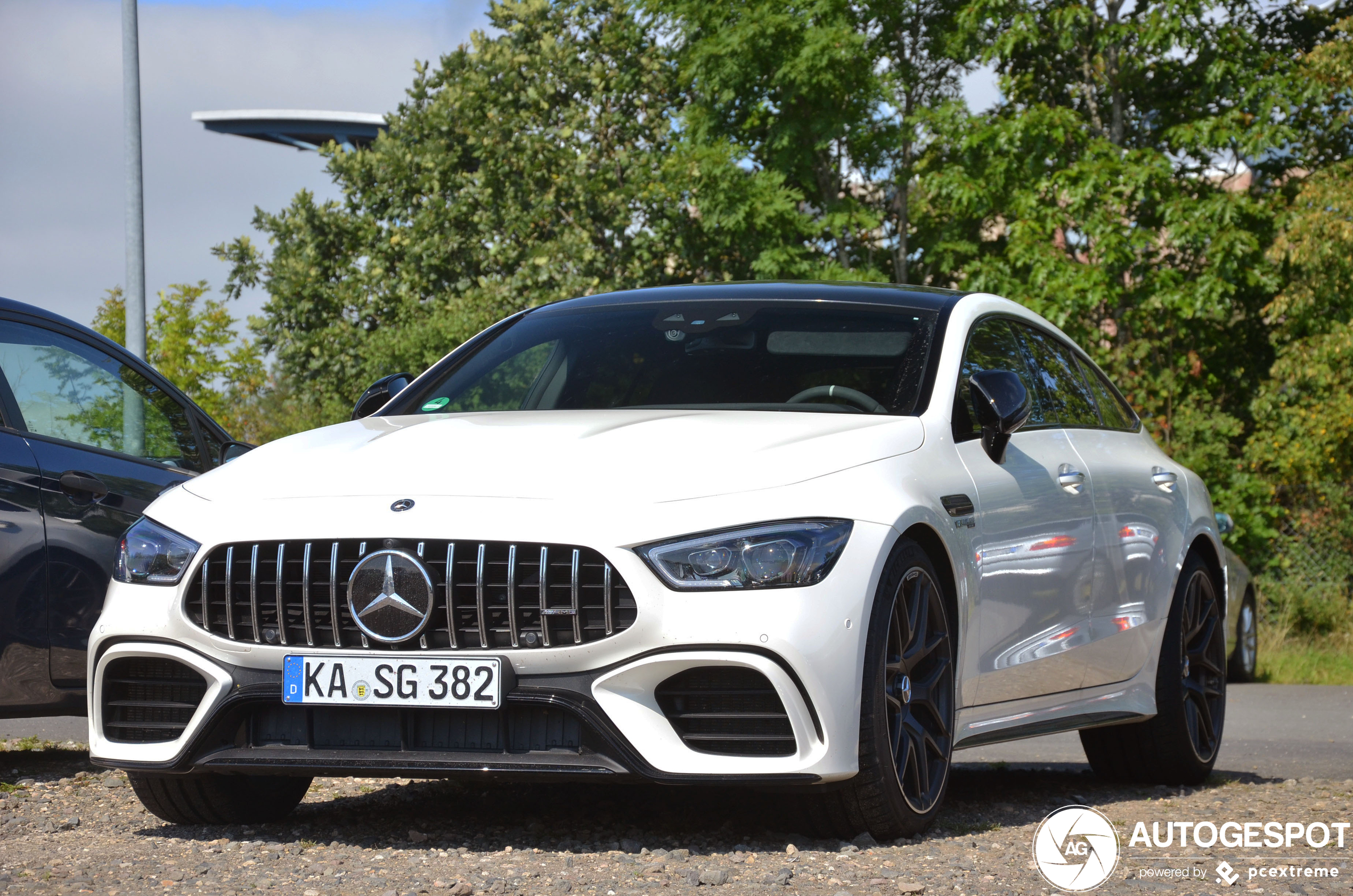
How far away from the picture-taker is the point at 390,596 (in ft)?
13.3

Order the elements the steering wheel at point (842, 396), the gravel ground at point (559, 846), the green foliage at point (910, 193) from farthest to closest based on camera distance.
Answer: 1. the green foliage at point (910, 193)
2. the steering wheel at point (842, 396)
3. the gravel ground at point (559, 846)

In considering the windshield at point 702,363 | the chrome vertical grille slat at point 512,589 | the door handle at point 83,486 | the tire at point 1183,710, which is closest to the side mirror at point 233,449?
the door handle at point 83,486

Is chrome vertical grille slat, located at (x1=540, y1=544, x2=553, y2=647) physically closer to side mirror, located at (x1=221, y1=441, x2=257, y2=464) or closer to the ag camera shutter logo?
the ag camera shutter logo

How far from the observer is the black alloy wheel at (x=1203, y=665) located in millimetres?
6410

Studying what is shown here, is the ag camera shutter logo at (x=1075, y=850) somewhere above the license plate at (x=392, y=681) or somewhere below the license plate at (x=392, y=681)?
below

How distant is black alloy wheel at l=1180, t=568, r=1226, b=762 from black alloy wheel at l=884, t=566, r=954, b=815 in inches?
80.8

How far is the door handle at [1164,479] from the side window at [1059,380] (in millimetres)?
295

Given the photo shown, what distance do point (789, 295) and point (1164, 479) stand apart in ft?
5.98

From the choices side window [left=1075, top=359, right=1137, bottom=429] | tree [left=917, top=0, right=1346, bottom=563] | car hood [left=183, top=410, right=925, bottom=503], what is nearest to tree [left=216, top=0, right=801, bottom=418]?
tree [left=917, top=0, right=1346, bottom=563]

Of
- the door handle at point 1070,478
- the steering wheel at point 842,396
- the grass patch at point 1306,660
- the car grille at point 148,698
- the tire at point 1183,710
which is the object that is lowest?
the grass patch at point 1306,660

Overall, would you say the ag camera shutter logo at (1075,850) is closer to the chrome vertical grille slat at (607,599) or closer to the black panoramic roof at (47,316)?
the chrome vertical grille slat at (607,599)

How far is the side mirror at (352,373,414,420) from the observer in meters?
5.79

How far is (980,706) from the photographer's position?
16.1 ft

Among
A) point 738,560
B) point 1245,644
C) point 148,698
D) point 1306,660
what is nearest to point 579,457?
point 738,560
